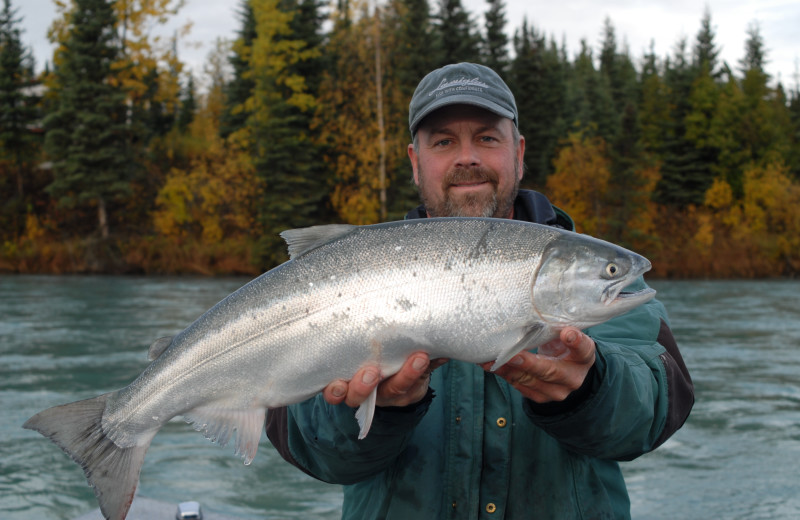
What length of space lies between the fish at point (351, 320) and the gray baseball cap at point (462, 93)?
1.07m

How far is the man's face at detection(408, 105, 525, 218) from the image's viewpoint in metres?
3.51

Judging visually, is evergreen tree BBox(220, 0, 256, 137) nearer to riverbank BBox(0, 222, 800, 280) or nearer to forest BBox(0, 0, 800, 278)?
forest BBox(0, 0, 800, 278)

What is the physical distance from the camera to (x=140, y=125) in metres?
34.3

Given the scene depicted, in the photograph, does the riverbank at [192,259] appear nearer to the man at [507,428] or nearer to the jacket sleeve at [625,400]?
the man at [507,428]

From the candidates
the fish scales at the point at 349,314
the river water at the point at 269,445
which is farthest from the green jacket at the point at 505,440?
the river water at the point at 269,445

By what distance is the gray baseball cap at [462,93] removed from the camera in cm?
345

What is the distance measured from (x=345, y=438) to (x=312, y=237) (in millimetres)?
726

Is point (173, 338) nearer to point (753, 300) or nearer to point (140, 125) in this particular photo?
point (753, 300)

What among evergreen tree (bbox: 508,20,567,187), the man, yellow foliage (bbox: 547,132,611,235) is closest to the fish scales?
the man

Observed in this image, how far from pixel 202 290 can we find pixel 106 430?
20457 mm

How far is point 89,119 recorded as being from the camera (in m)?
31.6

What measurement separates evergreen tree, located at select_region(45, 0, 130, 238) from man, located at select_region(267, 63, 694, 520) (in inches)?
1221

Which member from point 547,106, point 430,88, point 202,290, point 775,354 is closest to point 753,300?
point 775,354

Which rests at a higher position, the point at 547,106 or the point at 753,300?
the point at 547,106
